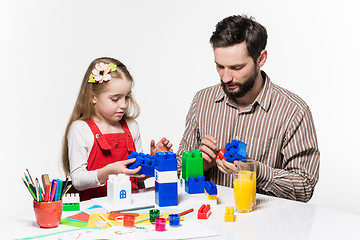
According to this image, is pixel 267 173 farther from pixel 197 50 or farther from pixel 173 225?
pixel 197 50

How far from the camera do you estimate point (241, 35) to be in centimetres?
272

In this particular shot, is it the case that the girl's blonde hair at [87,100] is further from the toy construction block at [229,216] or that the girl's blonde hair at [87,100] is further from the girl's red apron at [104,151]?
the toy construction block at [229,216]

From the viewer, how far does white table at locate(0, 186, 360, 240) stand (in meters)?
1.80

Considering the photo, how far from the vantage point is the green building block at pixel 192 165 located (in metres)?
2.27

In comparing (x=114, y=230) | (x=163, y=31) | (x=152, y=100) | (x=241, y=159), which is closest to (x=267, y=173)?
(x=241, y=159)

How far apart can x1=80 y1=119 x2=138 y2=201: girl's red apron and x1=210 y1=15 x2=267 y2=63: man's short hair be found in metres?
0.70

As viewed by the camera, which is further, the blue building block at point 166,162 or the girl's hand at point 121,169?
the girl's hand at point 121,169

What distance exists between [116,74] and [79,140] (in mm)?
398

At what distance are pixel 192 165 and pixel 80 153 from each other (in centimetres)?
68

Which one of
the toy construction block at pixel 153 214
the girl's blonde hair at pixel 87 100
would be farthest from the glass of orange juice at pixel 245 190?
the girl's blonde hair at pixel 87 100

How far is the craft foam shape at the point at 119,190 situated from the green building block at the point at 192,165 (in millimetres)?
313

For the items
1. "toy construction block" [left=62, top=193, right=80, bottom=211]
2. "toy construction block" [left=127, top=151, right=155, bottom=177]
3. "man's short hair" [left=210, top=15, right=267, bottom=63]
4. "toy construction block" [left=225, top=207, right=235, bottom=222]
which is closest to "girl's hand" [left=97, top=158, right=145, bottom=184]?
"toy construction block" [left=127, top=151, right=155, bottom=177]

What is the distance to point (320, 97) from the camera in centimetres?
457

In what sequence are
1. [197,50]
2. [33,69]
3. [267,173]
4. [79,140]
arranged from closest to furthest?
1. [267,173]
2. [79,140]
3. [33,69]
4. [197,50]
